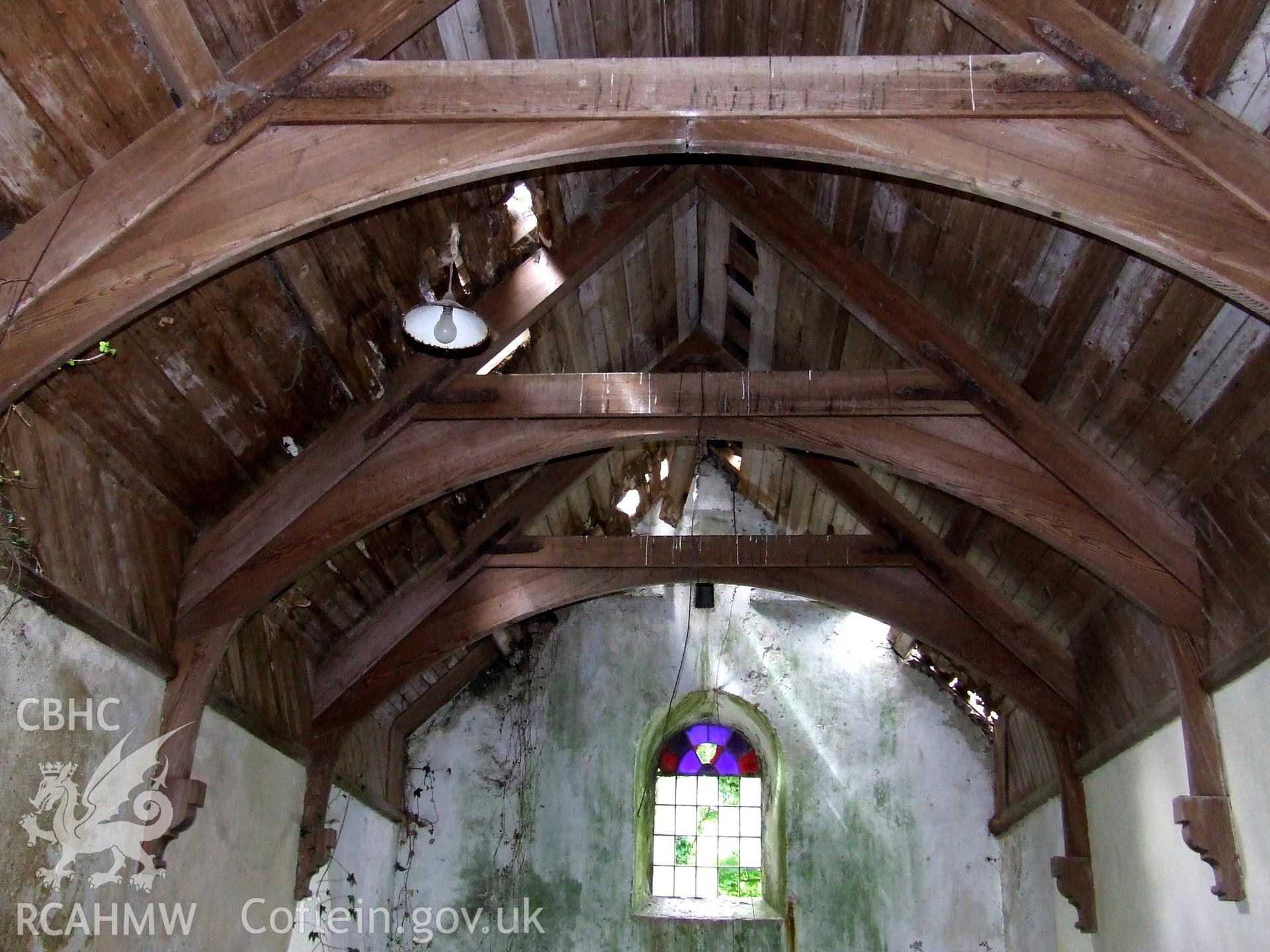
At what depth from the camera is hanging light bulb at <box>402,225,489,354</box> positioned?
4305 mm

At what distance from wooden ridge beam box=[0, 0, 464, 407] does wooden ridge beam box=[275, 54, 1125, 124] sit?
13cm

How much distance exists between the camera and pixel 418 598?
7035 millimetres

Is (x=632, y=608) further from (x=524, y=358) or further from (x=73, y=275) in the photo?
(x=73, y=275)

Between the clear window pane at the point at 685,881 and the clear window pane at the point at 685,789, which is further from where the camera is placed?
the clear window pane at the point at 685,789

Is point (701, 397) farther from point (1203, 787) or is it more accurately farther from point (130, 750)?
point (130, 750)

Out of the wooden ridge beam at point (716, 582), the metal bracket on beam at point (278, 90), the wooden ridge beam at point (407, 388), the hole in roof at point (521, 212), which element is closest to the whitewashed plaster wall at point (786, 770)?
the wooden ridge beam at point (716, 582)

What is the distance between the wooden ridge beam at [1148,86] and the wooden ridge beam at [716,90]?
0.19 feet

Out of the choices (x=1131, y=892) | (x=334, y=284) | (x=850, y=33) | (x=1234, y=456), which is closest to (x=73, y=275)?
(x=334, y=284)

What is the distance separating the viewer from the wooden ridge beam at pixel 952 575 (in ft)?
21.3

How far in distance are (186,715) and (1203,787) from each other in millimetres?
4383

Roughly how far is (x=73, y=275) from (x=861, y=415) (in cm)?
326

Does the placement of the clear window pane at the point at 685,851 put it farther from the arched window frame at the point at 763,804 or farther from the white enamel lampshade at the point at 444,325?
the white enamel lampshade at the point at 444,325

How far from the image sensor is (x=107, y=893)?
15.6 feet

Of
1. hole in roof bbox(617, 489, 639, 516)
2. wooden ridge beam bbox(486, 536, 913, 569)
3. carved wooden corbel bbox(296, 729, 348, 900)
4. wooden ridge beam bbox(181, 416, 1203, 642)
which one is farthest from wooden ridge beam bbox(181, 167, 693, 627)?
hole in roof bbox(617, 489, 639, 516)
